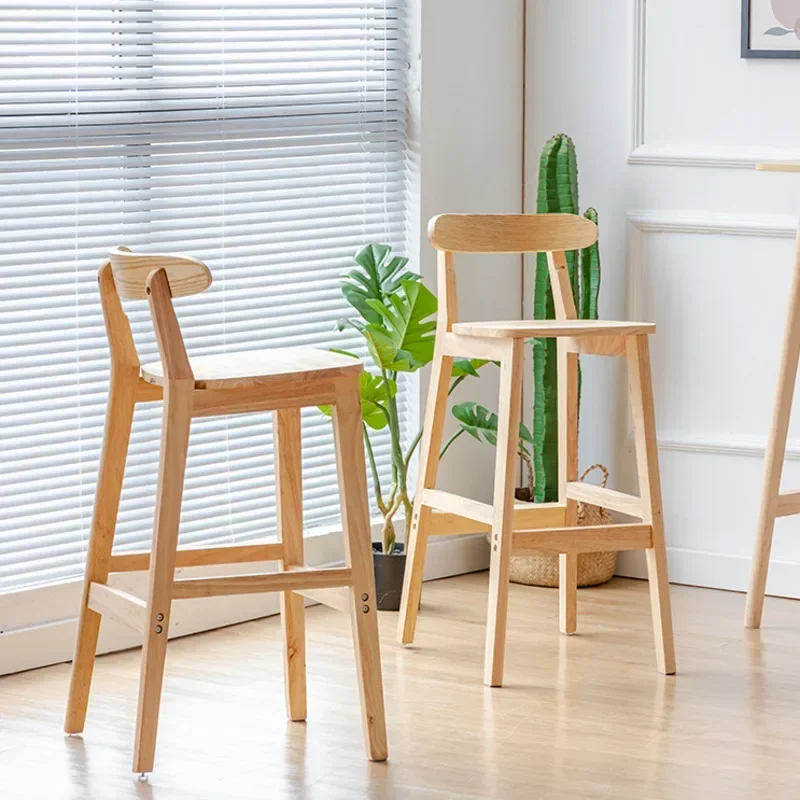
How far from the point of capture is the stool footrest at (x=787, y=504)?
3.35 meters

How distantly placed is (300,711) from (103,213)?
113 cm

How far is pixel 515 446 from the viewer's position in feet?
9.65

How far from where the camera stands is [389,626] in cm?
340

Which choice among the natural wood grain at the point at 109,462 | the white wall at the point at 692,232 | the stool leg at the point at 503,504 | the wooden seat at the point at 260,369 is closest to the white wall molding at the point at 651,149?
the white wall at the point at 692,232

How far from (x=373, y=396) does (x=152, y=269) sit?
3.34 feet

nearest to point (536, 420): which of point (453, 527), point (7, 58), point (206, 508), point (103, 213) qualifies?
point (453, 527)

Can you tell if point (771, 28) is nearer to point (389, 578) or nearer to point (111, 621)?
point (389, 578)

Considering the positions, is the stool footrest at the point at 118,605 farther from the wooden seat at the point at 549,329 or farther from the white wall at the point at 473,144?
the white wall at the point at 473,144

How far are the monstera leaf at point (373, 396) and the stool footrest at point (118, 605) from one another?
864 mm

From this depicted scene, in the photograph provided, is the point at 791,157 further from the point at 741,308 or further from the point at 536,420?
the point at 536,420

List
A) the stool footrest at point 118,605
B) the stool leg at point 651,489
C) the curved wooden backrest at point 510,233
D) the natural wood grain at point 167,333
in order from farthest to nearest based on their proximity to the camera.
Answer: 1. the curved wooden backrest at point 510,233
2. the stool leg at point 651,489
3. the stool footrest at point 118,605
4. the natural wood grain at point 167,333

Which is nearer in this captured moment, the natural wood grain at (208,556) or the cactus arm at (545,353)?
the natural wood grain at (208,556)

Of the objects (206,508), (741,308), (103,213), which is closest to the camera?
(103,213)

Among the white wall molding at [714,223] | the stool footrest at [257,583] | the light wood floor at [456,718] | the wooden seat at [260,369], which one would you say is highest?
the white wall molding at [714,223]
